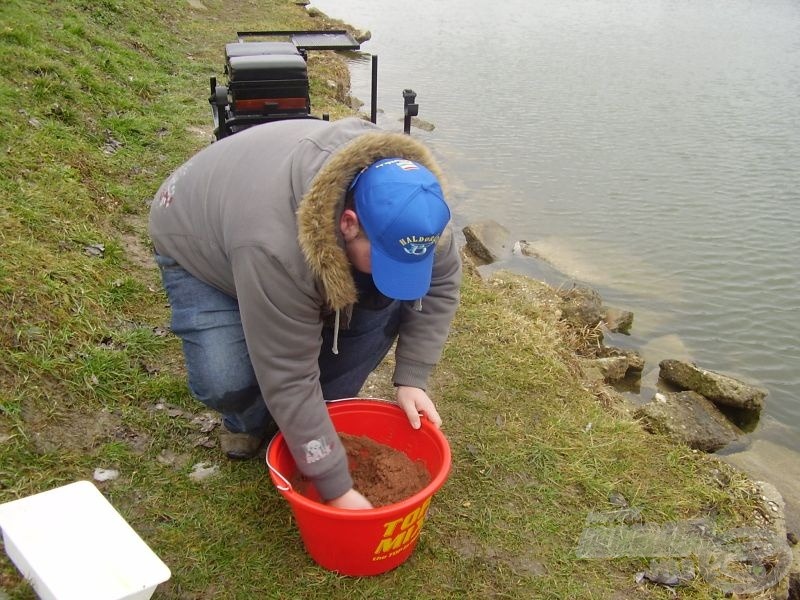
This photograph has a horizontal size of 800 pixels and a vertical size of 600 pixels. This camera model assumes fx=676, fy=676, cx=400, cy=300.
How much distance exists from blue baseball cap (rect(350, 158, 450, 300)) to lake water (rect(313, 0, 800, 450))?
3780 mm

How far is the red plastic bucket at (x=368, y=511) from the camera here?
6.22 ft

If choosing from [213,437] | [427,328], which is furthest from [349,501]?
[213,437]

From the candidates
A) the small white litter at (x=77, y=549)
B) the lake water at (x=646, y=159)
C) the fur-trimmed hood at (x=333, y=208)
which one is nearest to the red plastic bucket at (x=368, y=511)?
the small white litter at (x=77, y=549)

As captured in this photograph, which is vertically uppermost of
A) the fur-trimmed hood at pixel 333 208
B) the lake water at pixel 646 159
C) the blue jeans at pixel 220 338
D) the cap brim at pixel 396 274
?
the fur-trimmed hood at pixel 333 208

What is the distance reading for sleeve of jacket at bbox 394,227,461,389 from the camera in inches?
91.4

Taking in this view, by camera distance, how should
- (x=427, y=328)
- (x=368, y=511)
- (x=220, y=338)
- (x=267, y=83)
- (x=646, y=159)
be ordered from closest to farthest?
(x=368, y=511), (x=220, y=338), (x=427, y=328), (x=267, y=83), (x=646, y=159)

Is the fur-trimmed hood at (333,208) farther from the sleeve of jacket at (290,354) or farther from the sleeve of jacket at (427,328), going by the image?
the sleeve of jacket at (427,328)

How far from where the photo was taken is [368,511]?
187 centimetres

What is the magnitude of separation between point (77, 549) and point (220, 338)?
73 centimetres

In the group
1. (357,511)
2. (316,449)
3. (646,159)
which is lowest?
(646,159)

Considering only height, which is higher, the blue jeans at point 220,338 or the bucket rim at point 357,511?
the blue jeans at point 220,338

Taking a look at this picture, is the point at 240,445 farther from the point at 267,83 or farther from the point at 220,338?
the point at 267,83

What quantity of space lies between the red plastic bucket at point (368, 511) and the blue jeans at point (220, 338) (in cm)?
24

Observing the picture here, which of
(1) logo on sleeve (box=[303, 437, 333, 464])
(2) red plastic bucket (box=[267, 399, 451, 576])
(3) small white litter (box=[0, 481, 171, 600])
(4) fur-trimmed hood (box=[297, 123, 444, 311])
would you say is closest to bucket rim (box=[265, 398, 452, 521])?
(2) red plastic bucket (box=[267, 399, 451, 576])
